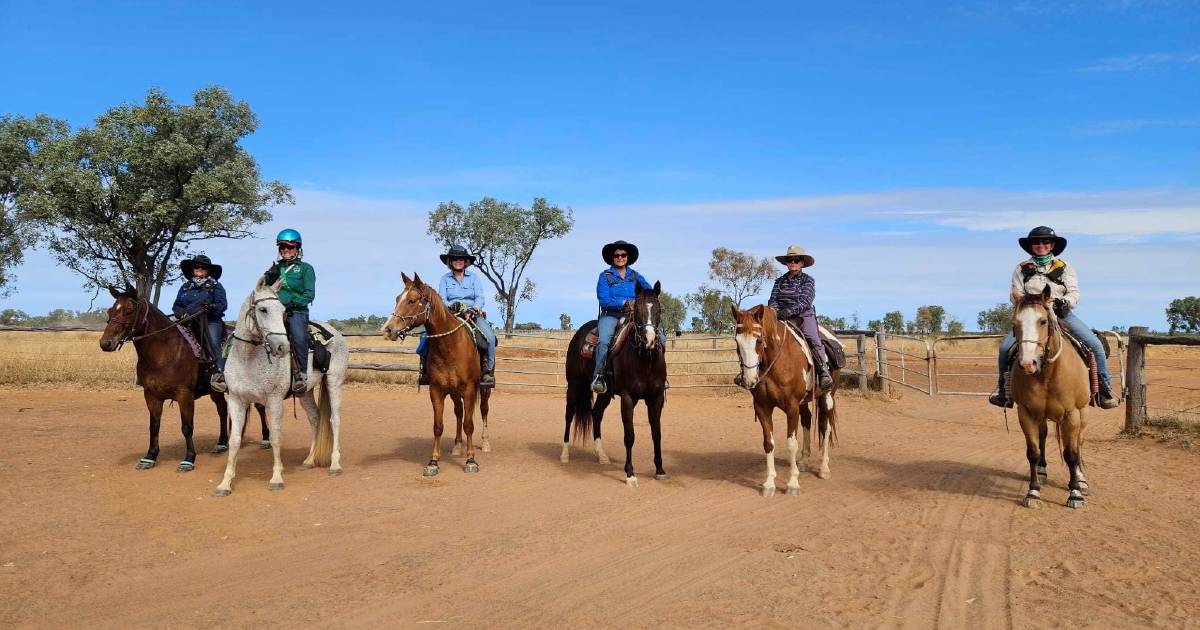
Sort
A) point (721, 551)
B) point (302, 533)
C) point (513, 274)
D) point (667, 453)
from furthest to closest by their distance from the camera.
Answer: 1. point (513, 274)
2. point (667, 453)
3. point (302, 533)
4. point (721, 551)

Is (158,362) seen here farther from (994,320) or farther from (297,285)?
(994,320)

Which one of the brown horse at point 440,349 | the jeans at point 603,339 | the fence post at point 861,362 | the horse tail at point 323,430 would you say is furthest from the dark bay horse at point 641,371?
the fence post at point 861,362

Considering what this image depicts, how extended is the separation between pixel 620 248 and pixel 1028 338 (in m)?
4.39

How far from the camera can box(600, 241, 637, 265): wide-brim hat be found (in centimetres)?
882

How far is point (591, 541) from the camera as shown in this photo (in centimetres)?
602

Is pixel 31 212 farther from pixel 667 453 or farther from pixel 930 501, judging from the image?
pixel 930 501

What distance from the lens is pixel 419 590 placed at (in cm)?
484

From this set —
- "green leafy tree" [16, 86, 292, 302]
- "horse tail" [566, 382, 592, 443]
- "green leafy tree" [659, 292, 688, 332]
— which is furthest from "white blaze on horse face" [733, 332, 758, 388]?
"green leafy tree" [659, 292, 688, 332]

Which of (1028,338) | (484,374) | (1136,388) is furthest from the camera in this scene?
(1136,388)

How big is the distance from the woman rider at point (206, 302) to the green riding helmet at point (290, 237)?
147 cm

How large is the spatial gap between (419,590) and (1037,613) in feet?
12.7

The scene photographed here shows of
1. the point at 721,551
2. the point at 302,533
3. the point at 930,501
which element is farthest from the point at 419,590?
the point at 930,501

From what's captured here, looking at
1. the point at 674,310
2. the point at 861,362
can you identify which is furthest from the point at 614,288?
the point at 674,310

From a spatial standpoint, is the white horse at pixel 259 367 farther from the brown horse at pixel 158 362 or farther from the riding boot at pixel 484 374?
the riding boot at pixel 484 374
